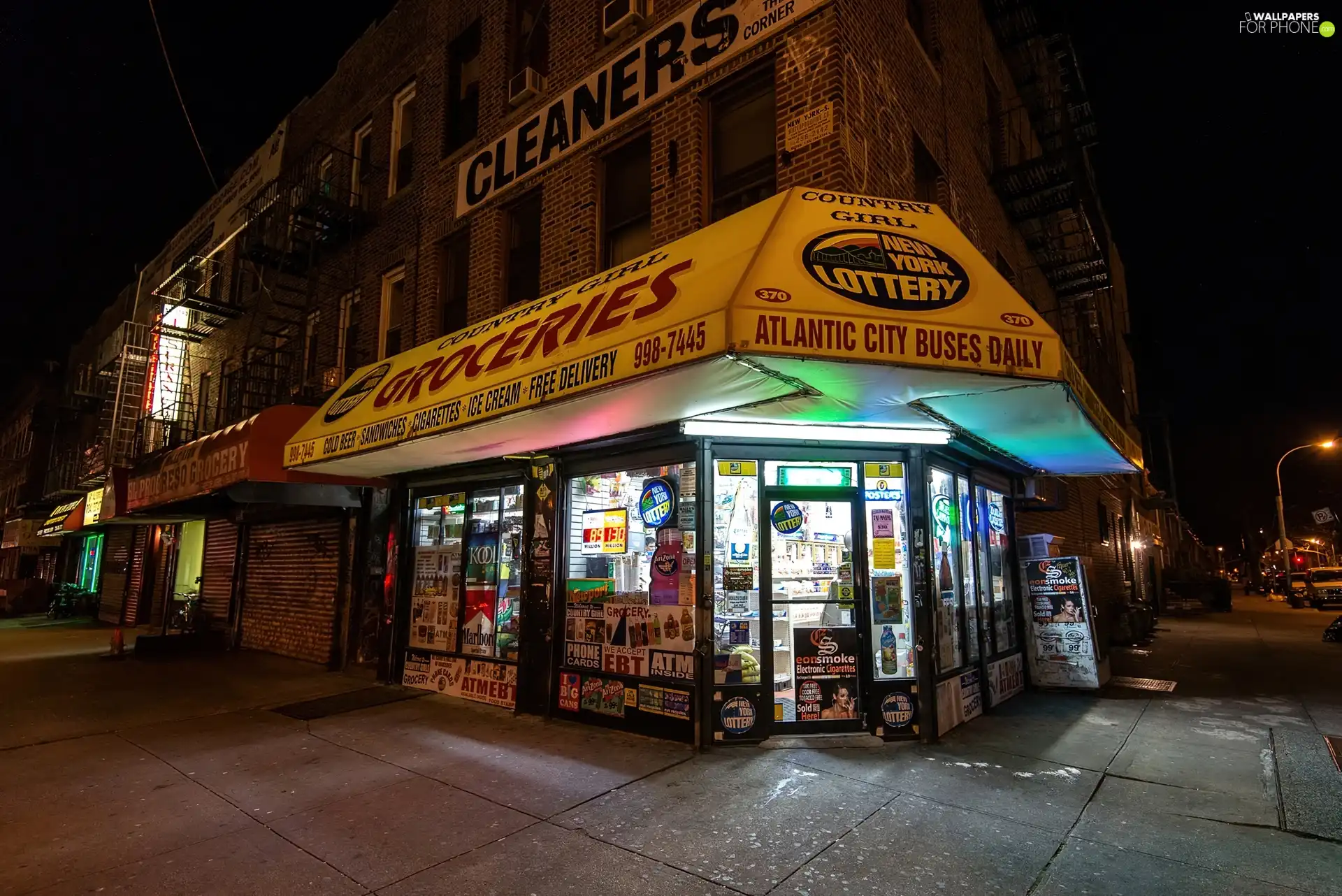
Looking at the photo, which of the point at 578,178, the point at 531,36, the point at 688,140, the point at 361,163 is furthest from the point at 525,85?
the point at 361,163

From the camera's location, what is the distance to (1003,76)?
41.7ft

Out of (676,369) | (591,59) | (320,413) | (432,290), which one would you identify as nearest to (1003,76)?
(591,59)

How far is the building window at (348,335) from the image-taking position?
1253 cm

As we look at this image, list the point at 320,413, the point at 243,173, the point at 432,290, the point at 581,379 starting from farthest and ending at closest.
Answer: the point at 243,173
the point at 432,290
the point at 320,413
the point at 581,379

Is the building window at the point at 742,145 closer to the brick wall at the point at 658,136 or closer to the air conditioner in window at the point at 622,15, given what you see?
the brick wall at the point at 658,136

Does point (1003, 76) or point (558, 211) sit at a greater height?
point (1003, 76)

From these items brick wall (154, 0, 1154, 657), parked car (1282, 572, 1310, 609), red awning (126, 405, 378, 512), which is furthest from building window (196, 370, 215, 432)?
parked car (1282, 572, 1310, 609)

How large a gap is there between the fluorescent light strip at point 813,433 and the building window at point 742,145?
8.20 ft

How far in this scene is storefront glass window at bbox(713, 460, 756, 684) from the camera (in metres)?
6.57

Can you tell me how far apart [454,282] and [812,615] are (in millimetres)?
7964

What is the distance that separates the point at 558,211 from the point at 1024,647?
8838mm

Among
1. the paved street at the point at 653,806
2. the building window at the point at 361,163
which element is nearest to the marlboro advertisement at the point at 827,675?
the paved street at the point at 653,806

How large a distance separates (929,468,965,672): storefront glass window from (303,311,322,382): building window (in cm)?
1157

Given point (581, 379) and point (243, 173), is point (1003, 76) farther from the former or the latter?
point (243, 173)
